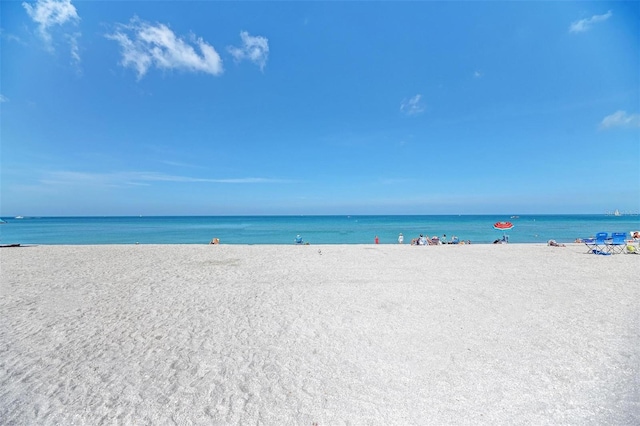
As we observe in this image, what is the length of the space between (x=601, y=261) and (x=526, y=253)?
10.2 feet

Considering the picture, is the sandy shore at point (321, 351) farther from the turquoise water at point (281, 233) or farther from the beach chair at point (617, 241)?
the turquoise water at point (281, 233)

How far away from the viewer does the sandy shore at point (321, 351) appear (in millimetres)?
3475

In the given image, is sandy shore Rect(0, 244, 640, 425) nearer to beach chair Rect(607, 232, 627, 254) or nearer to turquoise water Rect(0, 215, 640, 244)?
beach chair Rect(607, 232, 627, 254)

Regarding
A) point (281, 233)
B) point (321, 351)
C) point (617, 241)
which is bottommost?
point (281, 233)

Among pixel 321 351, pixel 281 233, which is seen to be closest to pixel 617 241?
pixel 321 351

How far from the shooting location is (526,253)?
15.6m

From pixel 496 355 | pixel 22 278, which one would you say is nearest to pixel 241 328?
pixel 496 355

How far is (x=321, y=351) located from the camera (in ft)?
15.9

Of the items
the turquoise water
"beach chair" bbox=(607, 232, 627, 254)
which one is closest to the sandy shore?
"beach chair" bbox=(607, 232, 627, 254)

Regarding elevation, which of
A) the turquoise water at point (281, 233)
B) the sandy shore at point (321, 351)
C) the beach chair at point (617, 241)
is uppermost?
the beach chair at point (617, 241)

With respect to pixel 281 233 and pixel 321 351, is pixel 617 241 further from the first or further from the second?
pixel 281 233

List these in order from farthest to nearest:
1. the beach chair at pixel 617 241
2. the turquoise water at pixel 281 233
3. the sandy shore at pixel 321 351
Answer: the turquoise water at pixel 281 233
the beach chair at pixel 617 241
the sandy shore at pixel 321 351

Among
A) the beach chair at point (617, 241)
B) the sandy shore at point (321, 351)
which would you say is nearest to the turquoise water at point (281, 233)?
the beach chair at point (617, 241)

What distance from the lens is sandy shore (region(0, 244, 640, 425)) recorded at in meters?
3.47
